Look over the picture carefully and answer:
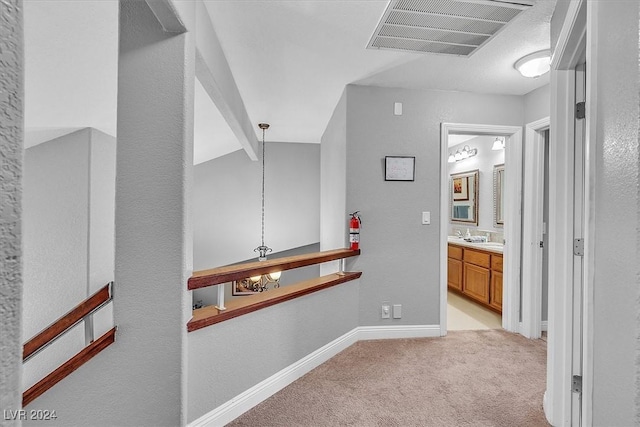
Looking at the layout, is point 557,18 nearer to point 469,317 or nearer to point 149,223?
point 149,223

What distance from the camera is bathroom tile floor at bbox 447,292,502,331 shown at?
3526mm

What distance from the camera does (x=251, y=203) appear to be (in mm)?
5816

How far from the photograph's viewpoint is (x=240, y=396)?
1.96 metres

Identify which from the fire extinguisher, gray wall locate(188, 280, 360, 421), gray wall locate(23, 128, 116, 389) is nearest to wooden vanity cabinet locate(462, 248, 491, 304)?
the fire extinguisher

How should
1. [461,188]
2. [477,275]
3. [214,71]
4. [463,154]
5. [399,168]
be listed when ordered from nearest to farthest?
[214,71] → [399,168] → [477,275] → [463,154] → [461,188]

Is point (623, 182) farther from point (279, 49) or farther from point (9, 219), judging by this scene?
point (279, 49)

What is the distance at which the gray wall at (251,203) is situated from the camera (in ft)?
18.8

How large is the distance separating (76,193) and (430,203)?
3018mm

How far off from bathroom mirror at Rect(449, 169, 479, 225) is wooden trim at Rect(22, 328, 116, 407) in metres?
5.16

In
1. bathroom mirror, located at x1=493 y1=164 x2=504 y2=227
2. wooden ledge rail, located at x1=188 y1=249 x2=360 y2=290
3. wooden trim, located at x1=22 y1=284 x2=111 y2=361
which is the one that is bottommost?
wooden trim, located at x1=22 y1=284 x2=111 y2=361

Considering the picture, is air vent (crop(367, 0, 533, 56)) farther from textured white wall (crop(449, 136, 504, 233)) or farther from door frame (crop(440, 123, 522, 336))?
textured white wall (crop(449, 136, 504, 233))

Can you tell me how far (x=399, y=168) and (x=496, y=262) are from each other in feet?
5.69

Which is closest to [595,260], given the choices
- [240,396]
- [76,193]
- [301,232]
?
[240,396]

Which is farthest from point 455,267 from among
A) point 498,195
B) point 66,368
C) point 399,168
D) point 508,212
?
point 66,368
